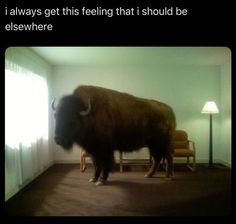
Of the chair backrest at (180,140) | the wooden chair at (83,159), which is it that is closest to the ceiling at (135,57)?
the chair backrest at (180,140)

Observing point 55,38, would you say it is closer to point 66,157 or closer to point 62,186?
point 62,186

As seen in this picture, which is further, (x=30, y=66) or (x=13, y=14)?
(x=30, y=66)

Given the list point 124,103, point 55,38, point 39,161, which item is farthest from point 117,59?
point 55,38

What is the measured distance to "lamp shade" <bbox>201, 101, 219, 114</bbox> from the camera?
4.17 metres

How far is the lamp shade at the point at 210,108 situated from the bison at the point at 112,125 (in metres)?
0.49

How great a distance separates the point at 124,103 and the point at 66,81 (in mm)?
827

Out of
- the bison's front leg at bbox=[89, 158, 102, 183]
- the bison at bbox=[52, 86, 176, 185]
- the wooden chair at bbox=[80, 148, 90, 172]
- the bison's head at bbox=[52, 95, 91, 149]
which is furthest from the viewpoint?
the wooden chair at bbox=[80, 148, 90, 172]

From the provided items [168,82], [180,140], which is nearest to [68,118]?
[168,82]

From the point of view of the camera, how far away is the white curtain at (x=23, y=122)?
2666mm

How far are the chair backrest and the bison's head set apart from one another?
147cm

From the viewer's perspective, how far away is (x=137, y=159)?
4.33 m

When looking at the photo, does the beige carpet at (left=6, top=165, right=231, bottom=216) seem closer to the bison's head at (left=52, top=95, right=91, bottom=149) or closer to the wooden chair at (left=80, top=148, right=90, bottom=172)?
the wooden chair at (left=80, top=148, right=90, bottom=172)

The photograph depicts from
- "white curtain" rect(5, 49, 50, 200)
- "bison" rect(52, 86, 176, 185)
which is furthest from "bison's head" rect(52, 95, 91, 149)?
"white curtain" rect(5, 49, 50, 200)

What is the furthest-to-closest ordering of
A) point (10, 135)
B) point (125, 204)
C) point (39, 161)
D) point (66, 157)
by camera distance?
point (66, 157) < point (39, 161) < point (10, 135) < point (125, 204)
